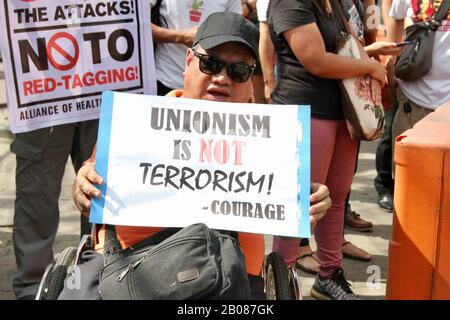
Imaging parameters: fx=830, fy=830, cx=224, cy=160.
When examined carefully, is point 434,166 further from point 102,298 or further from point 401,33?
point 401,33

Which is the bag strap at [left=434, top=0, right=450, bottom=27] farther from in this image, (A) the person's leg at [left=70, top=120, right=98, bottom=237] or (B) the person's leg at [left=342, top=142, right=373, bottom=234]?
(A) the person's leg at [left=70, top=120, right=98, bottom=237]

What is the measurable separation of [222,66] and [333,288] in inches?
68.4

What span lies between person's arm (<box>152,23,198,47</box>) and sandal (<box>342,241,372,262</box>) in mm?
1635

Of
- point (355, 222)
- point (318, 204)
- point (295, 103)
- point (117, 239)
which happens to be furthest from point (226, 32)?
point (355, 222)

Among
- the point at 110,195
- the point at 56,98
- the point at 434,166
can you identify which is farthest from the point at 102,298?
the point at 56,98

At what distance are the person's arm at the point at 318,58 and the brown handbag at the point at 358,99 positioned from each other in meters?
0.04

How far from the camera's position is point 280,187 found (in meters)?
2.65

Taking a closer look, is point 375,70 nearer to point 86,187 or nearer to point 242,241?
point 242,241

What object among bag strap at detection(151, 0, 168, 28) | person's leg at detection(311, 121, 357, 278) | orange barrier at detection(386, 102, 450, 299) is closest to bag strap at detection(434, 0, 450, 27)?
person's leg at detection(311, 121, 357, 278)

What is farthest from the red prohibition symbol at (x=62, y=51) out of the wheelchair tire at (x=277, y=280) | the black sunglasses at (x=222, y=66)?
the wheelchair tire at (x=277, y=280)

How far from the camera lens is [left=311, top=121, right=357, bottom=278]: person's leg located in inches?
166

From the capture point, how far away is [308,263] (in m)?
4.79

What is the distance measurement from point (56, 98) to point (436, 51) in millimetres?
2427

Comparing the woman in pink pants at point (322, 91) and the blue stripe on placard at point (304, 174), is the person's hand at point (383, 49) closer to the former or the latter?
the woman in pink pants at point (322, 91)
